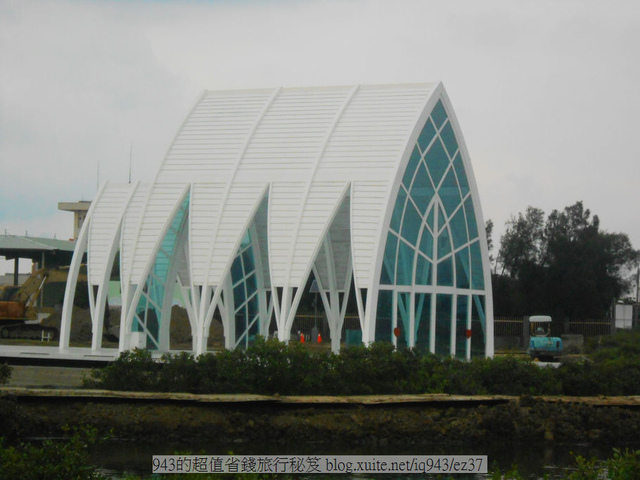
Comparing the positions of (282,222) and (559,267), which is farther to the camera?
(559,267)

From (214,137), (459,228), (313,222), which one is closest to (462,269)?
(459,228)

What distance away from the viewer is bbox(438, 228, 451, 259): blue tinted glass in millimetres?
36906

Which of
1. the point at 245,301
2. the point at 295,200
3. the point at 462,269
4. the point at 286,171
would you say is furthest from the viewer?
the point at 245,301

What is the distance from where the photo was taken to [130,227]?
37031mm

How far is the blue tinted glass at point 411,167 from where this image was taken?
34156 millimetres

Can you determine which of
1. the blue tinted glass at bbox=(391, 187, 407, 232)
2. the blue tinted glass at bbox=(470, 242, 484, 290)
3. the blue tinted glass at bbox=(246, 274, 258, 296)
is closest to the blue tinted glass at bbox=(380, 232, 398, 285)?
the blue tinted glass at bbox=(391, 187, 407, 232)

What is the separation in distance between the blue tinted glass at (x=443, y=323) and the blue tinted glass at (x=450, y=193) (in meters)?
3.43

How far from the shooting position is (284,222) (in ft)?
112

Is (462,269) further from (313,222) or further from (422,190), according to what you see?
(313,222)

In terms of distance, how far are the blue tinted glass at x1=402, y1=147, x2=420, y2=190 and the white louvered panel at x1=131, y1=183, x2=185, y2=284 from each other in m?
8.52

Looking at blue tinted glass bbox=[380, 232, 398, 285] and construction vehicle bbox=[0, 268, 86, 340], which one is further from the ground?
blue tinted glass bbox=[380, 232, 398, 285]

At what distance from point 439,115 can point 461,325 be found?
27.0 ft

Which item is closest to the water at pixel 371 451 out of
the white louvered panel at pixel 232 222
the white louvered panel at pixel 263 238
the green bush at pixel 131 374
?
the green bush at pixel 131 374

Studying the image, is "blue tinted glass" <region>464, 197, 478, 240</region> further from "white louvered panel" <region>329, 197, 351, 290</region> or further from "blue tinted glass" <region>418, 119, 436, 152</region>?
"white louvered panel" <region>329, 197, 351, 290</region>
